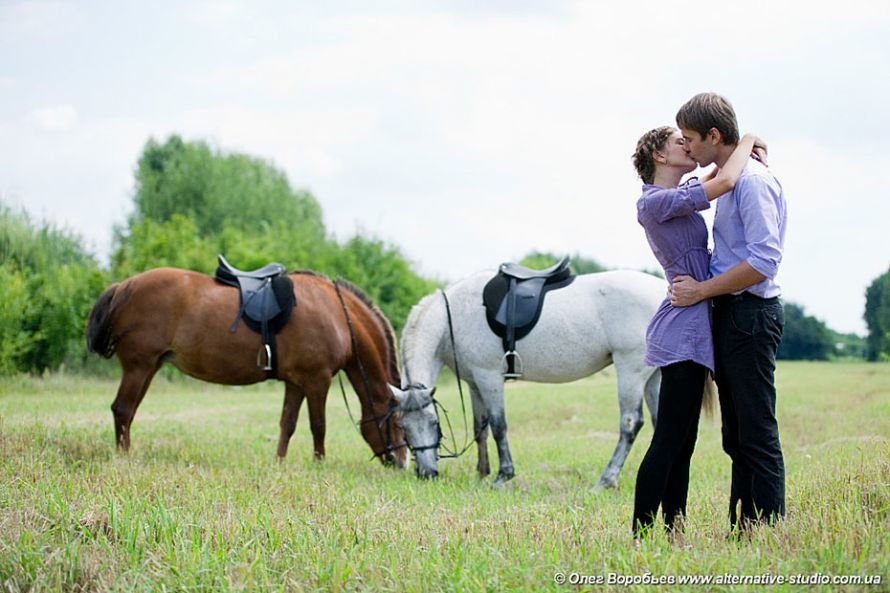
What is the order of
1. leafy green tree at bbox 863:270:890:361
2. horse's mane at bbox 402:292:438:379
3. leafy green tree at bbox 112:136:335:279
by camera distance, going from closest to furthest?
horse's mane at bbox 402:292:438:379
leafy green tree at bbox 863:270:890:361
leafy green tree at bbox 112:136:335:279

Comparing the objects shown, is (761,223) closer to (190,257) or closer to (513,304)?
Answer: (513,304)

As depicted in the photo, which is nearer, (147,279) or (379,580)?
(379,580)

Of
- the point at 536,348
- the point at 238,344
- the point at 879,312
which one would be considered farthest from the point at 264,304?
the point at 879,312

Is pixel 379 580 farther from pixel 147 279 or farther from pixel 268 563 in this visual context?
pixel 147 279

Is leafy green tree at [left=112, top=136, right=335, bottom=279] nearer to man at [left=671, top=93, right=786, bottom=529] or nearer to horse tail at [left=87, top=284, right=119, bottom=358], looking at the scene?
horse tail at [left=87, top=284, right=119, bottom=358]

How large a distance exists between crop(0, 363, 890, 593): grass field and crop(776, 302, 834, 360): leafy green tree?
80.6 feet

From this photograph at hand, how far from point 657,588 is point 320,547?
156 cm

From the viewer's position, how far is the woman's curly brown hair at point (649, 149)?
172 inches

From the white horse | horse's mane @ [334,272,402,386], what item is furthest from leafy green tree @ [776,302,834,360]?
the white horse

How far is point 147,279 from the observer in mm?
9031

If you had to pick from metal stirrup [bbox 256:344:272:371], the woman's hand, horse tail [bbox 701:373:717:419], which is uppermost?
the woman's hand

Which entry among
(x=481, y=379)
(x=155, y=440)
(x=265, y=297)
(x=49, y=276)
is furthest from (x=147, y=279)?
(x=49, y=276)

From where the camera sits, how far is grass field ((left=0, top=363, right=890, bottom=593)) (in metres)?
3.47

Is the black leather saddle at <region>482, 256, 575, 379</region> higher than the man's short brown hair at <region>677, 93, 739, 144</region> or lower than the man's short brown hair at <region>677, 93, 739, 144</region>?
lower
